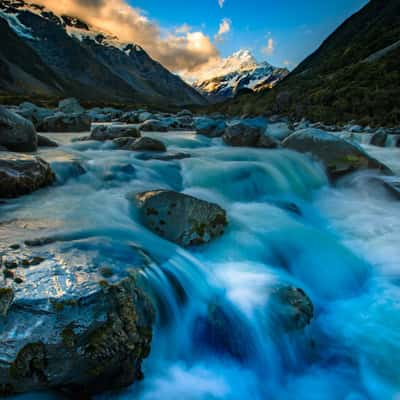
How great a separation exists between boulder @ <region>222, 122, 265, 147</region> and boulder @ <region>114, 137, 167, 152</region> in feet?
9.46

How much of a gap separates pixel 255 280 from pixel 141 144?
5.78 m

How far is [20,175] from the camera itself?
165 inches

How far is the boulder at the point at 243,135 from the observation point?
32.6ft

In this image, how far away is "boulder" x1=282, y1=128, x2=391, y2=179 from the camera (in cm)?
777

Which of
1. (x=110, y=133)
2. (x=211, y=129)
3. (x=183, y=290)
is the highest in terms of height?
(x=211, y=129)

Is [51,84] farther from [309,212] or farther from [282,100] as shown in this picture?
[309,212]

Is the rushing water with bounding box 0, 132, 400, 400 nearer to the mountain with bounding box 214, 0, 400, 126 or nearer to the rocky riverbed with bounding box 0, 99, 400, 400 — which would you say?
the rocky riverbed with bounding box 0, 99, 400, 400

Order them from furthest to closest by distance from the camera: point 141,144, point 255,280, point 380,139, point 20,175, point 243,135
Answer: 1. point 380,139
2. point 243,135
3. point 141,144
4. point 20,175
5. point 255,280

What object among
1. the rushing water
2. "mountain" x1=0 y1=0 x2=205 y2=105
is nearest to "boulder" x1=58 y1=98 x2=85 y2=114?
the rushing water

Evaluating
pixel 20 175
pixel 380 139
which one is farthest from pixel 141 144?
pixel 380 139

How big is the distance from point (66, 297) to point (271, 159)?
6.72 m

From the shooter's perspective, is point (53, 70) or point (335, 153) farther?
point (53, 70)

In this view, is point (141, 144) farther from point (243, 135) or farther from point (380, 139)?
point (380, 139)

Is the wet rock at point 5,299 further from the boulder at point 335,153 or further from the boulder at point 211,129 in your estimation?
the boulder at point 211,129
